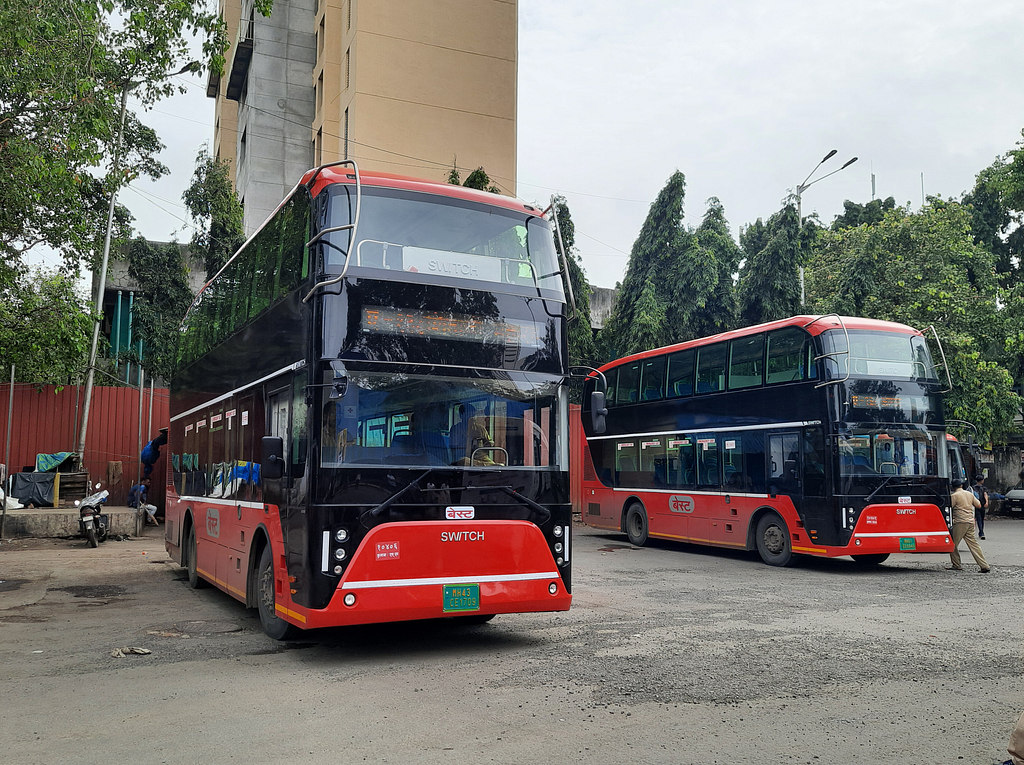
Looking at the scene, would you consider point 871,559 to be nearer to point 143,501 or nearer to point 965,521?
point 965,521

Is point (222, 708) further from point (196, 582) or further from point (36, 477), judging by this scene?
point (36, 477)

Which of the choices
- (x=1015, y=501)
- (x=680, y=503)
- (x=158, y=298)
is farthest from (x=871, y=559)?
(x=158, y=298)

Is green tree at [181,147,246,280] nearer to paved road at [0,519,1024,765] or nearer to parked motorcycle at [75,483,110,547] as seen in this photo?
parked motorcycle at [75,483,110,547]

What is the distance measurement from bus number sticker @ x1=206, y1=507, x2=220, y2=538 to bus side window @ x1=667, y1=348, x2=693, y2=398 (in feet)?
32.1

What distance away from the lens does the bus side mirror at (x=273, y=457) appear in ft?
25.5

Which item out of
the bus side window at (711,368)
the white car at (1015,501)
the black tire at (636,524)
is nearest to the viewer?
the bus side window at (711,368)

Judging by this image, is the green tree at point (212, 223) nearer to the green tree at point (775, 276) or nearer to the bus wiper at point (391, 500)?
the green tree at point (775, 276)

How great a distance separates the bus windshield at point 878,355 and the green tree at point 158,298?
57.6ft

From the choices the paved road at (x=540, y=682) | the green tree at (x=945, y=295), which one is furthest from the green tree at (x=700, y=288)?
the paved road at (x=540, y=682)

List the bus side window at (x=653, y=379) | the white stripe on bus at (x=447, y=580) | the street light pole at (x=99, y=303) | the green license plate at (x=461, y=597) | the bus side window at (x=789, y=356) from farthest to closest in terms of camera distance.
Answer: the street light pole at (x=99, y=303) → the bus side window at (x=653, y=379) → the bus side window at (x=789, y=356) → the green license plate at (x=461, y=597) → the white stripe on bus at (x=447, y=580)

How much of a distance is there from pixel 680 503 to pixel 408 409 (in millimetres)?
11347

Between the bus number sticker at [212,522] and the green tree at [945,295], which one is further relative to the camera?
the green tree at [945,295]

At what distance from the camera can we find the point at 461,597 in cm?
762

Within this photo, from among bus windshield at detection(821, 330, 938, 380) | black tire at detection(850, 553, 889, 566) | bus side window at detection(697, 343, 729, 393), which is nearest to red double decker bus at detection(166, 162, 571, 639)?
bus windshield at detection(821, 330, 938, 380)
